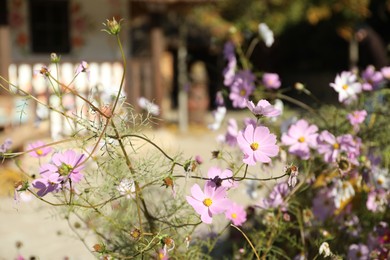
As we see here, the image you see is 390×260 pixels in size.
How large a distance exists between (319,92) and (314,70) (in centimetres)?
153

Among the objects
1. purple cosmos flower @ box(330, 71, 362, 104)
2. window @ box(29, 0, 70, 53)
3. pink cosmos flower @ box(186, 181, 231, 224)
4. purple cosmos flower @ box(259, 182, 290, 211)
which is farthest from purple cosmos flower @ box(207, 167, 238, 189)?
window @ box(29, 0, 70, 53)

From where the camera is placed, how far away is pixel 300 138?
2119 millimetres

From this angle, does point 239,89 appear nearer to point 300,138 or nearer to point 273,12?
point 300,138

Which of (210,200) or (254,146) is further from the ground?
(254,146)

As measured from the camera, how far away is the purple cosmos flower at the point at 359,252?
215cm

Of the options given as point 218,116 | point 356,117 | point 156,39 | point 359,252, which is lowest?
point 156,39

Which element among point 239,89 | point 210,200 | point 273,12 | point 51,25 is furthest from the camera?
point 273,12

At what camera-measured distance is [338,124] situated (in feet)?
8.54

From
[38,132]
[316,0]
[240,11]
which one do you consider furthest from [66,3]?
[316,0]

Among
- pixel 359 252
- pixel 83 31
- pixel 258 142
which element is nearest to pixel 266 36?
pixel 359 252

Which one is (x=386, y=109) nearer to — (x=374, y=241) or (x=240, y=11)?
(x=374, y=241)

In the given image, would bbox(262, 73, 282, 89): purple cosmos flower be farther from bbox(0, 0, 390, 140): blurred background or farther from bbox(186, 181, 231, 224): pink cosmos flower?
bbox(186, 181, 231, 224): pink cosmos flower

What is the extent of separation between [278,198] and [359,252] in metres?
0.38

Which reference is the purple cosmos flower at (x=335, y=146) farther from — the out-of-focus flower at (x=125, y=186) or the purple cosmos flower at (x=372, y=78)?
the out-of-focus flower at (x=125, y=186)
